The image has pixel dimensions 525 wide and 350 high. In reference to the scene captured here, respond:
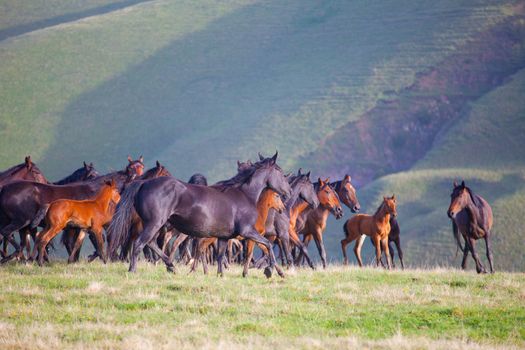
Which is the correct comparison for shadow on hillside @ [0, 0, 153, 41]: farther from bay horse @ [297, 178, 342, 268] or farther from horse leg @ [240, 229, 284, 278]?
horse leg @ [240, 229, 284, 278]

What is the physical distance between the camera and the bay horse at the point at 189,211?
55.5ft

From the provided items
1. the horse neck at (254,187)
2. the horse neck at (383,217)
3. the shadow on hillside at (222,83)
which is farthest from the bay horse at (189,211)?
the shadow on hillside at (222,83)

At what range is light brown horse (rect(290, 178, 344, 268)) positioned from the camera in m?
22.8

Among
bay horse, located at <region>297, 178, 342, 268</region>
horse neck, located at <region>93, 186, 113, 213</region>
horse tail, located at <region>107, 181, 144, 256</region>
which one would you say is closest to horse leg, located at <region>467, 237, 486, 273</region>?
bay horse, located at <region>297, 178, 342, 268</region>

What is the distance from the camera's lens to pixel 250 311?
44.6 feet

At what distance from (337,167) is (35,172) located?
246 ft

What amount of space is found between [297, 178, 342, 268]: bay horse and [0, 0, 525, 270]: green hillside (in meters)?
52.7

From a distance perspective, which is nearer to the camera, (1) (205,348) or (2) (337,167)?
(1) (205,348)

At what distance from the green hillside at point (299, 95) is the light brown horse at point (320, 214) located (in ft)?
173

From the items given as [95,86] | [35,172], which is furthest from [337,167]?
[35,172]

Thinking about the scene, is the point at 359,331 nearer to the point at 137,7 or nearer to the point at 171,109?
the point at 171,109

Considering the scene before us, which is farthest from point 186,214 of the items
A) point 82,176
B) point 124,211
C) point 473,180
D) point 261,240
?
point 473,180

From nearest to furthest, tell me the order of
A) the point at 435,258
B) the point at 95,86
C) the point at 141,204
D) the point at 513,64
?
the point at 141,204
the point at 435,258
the point at 513,64
the point at 95,86

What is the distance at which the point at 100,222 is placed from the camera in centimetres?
1909
